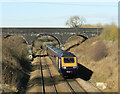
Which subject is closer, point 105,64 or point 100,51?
point 105,64

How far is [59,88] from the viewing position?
15258 mm

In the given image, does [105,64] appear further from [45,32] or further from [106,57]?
[45,32]

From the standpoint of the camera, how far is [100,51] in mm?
22156

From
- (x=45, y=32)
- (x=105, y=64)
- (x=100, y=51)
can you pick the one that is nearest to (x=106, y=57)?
(x=100, y=51)

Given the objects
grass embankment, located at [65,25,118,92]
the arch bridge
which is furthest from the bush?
the arch bridge

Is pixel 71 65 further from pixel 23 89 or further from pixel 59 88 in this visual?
pixel 23 89

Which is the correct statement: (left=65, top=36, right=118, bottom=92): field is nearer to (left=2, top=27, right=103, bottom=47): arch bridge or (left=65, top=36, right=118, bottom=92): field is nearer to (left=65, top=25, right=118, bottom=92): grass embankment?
(left=65, top=25, right=118, bottom=92): grass embankment

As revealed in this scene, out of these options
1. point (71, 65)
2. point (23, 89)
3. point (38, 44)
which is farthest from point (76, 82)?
point (38, 44)

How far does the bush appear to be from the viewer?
21.5 metres

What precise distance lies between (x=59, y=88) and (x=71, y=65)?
3.21 m

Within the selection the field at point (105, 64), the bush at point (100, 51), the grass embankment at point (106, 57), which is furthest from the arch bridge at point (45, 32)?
the grass embankment at point (106, 57)

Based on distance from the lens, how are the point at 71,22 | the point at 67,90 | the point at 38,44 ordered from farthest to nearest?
the point at 38,44
the point at 71,22
the point at 67,90

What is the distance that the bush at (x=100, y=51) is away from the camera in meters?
21.5

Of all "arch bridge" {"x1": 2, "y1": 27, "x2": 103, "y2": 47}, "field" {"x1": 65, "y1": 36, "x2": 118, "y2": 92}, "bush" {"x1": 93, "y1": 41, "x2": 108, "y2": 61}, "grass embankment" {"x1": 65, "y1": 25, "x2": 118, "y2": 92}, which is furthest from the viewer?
"arch bridge" {"x1": 2, "y1": 27, "x2": 103, "y2": 47}
